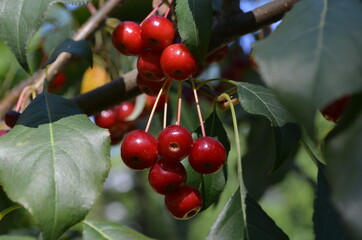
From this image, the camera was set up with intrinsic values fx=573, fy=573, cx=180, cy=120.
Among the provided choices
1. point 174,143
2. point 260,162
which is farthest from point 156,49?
point 260,162

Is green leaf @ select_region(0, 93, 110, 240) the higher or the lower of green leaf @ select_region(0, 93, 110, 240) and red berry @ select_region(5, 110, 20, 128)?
the higher

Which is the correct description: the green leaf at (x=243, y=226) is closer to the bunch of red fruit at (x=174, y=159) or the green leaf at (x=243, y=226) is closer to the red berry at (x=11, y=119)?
the bunch of red fruit at (x=174, y=159)

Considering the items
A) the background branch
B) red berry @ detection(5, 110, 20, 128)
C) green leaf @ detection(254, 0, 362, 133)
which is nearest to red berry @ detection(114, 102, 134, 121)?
the background branch

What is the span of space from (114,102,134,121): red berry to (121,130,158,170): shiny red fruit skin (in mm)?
652

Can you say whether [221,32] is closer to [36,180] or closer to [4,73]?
[36,180]

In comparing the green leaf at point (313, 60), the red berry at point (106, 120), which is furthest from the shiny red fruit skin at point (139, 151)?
the red berry at point (106, 120)

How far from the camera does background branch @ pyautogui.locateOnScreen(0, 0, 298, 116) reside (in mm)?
1015

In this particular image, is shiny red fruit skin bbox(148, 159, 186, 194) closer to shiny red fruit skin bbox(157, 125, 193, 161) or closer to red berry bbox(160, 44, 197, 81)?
shiny red fruit skin bbox(157, 125, 193, 161)

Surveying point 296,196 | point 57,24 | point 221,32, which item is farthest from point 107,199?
point 221,32

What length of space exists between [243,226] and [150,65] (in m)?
0.31

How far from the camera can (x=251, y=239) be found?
0.87 meters

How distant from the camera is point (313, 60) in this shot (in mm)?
574

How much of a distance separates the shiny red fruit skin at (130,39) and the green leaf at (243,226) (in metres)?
0.31

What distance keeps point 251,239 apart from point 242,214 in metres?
0.06
